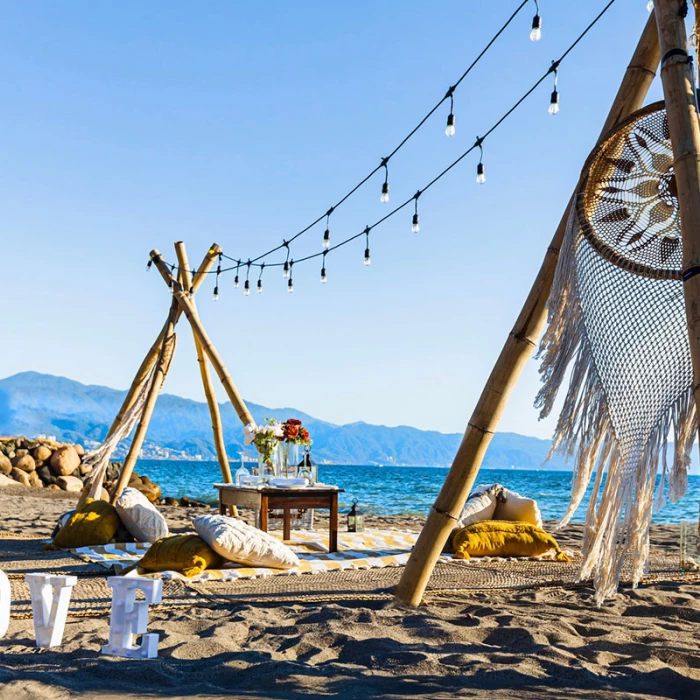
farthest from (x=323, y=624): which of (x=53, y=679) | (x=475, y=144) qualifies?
(x=475, y=144)

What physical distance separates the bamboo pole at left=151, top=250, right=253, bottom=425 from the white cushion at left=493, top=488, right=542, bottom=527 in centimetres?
216

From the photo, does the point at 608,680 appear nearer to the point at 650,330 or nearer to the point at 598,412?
the point at 598,412

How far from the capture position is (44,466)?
16.0 meters

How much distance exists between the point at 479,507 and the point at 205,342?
2.85 m

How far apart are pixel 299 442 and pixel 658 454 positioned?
3842 millimetres

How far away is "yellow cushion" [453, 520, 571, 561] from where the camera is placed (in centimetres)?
544

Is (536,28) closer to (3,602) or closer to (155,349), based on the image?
(3,602)

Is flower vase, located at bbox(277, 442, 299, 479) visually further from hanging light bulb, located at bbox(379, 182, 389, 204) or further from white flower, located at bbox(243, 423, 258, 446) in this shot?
hanging light bulb, located at bbox(379, 182, 389, 204)

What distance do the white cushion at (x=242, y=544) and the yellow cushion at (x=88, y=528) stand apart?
1321mm

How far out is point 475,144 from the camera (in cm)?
401

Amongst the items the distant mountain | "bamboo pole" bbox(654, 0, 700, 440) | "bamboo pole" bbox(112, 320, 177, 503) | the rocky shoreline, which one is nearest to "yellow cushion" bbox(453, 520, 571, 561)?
"bamboo pole" bbox(112, 320, 177, 503)

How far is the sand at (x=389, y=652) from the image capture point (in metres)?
2.07

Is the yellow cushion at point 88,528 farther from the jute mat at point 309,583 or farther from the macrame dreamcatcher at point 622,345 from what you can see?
the macrame dreamcatcher at point 622,345

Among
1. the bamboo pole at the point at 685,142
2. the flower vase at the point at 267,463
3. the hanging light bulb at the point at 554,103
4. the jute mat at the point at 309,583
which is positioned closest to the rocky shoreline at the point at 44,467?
the flower vase at the point at 267,463
